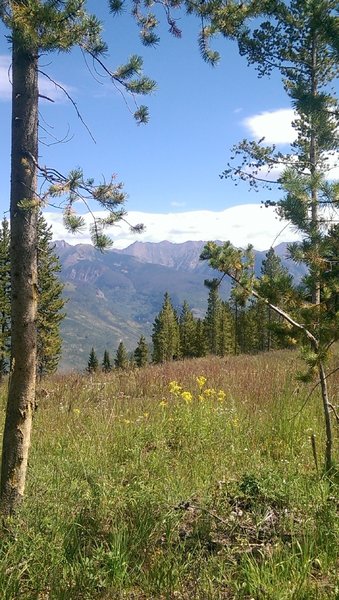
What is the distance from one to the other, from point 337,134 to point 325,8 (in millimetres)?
849

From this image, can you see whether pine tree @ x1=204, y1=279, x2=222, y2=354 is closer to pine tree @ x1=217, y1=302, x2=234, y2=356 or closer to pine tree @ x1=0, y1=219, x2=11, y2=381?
pine tree @ x1=217, y1=302, x2=234, y2=356

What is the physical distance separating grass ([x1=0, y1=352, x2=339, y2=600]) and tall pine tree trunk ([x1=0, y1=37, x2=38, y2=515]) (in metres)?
0.34

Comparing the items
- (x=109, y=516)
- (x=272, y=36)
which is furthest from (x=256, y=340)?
(x=109, y=516)

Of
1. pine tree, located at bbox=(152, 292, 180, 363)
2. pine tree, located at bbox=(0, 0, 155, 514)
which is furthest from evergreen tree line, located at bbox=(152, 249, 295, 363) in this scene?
pine tree, located at bbox=(0, 0, 155, 514)

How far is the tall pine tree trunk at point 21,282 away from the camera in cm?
331

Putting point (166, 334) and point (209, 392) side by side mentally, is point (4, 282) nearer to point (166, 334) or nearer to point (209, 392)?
point (166, 334)

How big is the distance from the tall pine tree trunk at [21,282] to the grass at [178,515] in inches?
13.5

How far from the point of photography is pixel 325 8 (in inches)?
128

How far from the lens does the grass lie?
2523 millimetres

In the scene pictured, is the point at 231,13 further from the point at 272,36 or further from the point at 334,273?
the point at 272,36

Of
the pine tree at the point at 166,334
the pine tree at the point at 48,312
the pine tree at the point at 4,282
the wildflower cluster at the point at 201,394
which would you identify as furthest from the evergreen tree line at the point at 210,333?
the wildflower cluster at the point at 201,394

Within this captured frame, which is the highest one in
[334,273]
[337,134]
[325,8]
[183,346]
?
[325,8]

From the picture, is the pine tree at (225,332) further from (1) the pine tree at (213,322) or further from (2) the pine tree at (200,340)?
(2) the pine tree at (200,340)

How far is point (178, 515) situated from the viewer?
3049 millimetres
